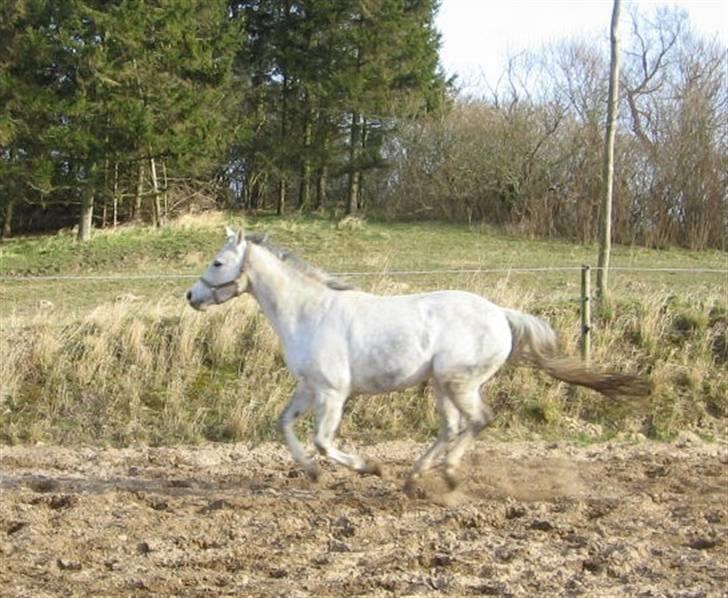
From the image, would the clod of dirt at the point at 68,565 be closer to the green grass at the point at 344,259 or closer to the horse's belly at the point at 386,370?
the horse's belly at the point at 386,370

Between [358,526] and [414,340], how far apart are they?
1.41m

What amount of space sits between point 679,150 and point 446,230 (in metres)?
6.88

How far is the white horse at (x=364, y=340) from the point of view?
692cm

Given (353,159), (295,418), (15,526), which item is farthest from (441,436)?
(353,159)

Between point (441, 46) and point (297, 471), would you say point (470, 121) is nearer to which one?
point (441, 46)

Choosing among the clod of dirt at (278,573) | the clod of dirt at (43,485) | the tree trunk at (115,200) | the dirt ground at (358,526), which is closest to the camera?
the dirt ground at (358,526)

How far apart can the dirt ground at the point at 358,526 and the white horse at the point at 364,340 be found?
53 centimetres

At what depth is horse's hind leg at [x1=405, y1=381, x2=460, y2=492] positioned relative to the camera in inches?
284

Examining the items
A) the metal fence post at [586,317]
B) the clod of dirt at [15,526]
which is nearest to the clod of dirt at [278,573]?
the clod of dirt at [15,526]

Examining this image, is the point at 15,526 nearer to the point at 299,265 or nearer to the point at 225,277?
the point at 225,277

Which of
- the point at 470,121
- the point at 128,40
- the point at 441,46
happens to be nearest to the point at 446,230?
the point at 470,121

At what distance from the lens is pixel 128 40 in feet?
73.5

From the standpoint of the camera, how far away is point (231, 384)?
10305mm

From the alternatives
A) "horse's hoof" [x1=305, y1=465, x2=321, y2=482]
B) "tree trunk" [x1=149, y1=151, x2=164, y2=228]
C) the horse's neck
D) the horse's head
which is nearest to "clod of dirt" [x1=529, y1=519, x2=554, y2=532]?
"horse's hoof" [x1=305, y1=465, x2=321, y2=482]
